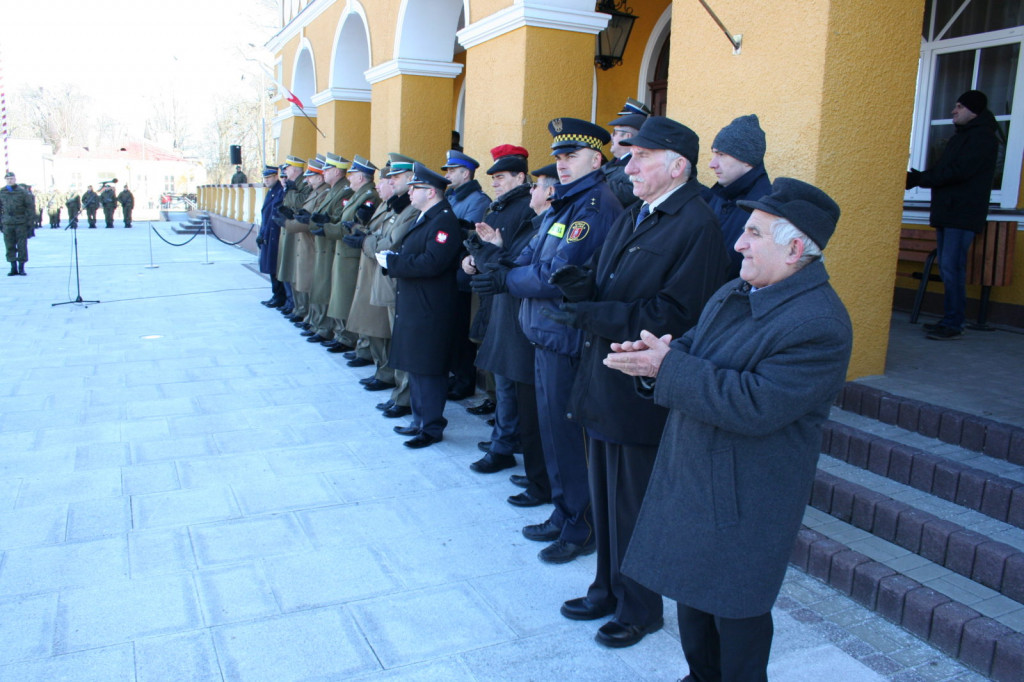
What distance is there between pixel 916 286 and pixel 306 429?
17.4ft

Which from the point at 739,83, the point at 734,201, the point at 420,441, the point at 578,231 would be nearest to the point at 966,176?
the point at 739,83

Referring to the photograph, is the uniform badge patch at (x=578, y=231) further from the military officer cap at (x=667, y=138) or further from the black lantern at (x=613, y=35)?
the black lantern at (x=613, y=35)

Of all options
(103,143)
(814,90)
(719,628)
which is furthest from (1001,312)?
(103,143)

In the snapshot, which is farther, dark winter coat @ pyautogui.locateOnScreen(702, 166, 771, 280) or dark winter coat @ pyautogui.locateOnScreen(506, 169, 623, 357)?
dark winter coat @ pyautogui.locateOnScreen(506, 169, 623, 357)

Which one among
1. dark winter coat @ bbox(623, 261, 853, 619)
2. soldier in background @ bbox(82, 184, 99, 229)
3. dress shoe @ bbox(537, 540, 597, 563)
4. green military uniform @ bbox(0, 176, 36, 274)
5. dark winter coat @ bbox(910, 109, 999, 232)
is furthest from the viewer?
soldier in background @ bbox(82, 184, 99, 229)

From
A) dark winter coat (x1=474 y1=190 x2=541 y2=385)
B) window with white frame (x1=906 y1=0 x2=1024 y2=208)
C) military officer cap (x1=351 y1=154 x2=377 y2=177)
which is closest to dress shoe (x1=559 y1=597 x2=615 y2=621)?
dark winter coat (x1=474 y1=190 x2=541 y2=385)

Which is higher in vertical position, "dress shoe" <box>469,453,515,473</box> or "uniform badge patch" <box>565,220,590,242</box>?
"uniform badge patch" <box>565,220,590,242</box>

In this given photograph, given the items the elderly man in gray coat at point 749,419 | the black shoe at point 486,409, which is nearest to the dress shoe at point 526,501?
the black shoe at point 486,409

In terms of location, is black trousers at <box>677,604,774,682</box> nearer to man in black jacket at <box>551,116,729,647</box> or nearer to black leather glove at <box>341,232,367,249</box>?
man in black jacket at <box>551,116,729,647</box>

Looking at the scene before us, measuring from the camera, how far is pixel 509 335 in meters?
4.34

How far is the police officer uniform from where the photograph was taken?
5.10 metres

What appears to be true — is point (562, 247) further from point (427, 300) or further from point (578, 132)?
point (427, 300)

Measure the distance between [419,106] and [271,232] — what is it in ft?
7.98

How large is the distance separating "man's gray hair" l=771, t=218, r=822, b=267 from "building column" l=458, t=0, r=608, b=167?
182 inches
